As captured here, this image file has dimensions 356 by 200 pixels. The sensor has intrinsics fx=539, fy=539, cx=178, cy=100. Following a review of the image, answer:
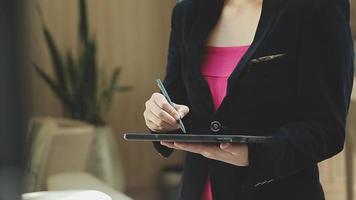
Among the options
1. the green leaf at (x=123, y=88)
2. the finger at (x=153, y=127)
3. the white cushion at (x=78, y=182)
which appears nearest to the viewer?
the finger at (x=153, y=127)

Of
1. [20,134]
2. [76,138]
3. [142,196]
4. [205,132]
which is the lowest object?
[142,196]

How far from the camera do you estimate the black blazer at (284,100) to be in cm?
55

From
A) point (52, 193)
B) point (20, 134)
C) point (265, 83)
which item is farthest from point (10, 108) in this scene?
point (52, 193)

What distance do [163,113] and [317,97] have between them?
17 cm

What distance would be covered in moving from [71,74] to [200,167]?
1249mm

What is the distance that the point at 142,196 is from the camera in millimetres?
1477

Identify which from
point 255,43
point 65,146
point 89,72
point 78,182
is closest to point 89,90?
point 89,72

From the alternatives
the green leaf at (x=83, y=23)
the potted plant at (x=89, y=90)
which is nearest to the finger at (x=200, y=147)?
the potted plant at (x=89, y=90)

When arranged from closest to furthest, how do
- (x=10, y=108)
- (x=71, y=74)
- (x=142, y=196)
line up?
(x=10, y=108), (x=142, y=196), (x=71, y=74)

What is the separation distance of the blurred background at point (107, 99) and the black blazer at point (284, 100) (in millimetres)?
454

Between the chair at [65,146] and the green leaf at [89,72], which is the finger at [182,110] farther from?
the green leaf at [89,72]

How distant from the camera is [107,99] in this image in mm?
1803

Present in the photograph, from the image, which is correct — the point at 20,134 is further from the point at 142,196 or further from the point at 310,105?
the point at 142,196

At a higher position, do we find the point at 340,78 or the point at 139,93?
the point at 340,78
